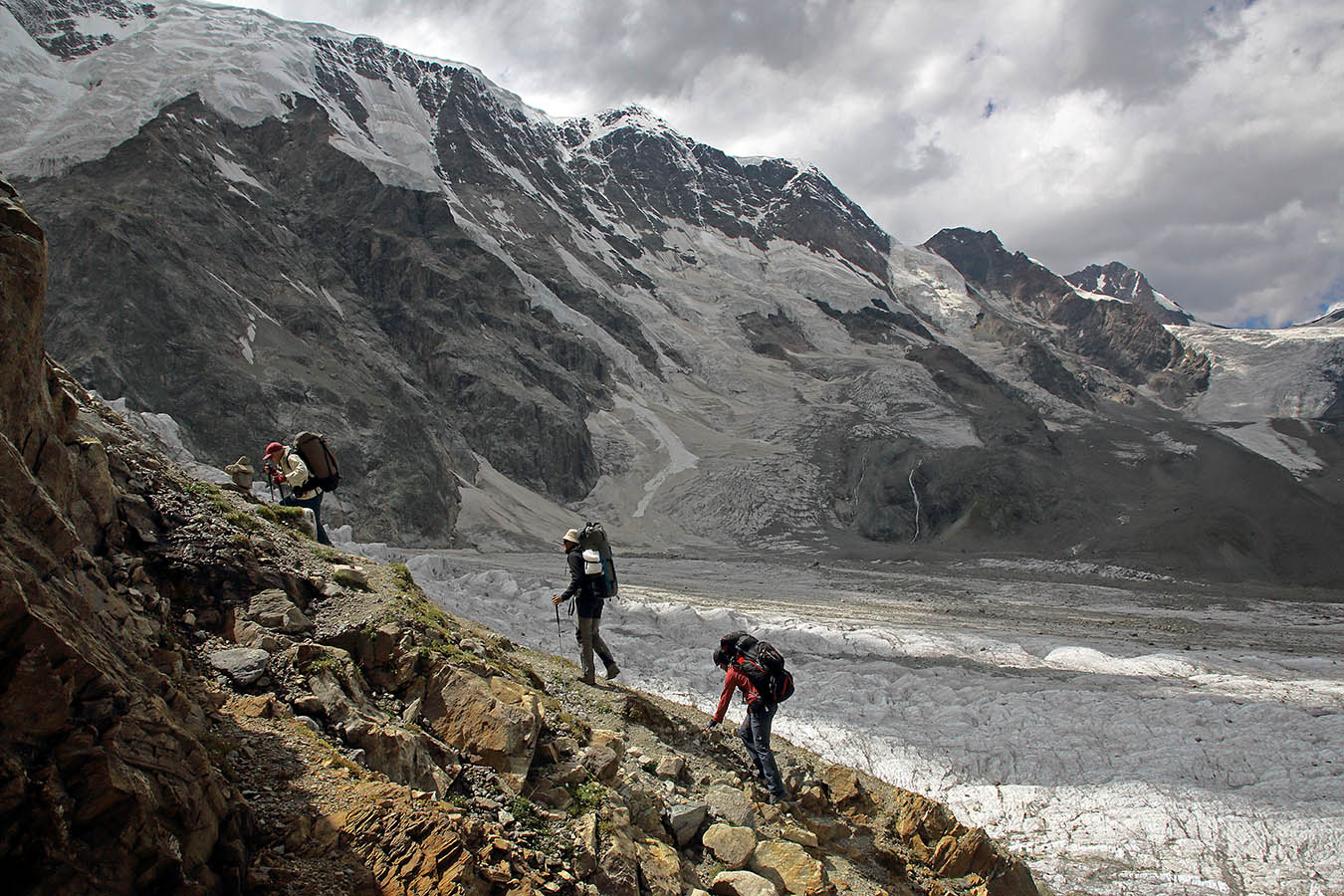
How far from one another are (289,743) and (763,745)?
4.34 m

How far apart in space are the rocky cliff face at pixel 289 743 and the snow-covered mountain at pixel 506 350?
40.8m

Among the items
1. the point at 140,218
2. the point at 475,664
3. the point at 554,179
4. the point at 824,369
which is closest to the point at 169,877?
the point at 475,664

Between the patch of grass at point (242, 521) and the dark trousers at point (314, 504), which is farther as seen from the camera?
the dark trousers at point (314, 504)

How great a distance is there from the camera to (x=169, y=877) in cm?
275

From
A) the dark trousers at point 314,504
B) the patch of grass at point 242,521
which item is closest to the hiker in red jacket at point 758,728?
the patch of grass at point 242,521

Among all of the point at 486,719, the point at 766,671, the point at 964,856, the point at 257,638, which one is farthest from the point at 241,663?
the point at 964,856

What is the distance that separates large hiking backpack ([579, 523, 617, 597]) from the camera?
28.2ft

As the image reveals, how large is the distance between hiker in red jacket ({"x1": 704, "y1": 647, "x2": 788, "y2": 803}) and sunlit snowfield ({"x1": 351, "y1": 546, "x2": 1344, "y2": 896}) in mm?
3773

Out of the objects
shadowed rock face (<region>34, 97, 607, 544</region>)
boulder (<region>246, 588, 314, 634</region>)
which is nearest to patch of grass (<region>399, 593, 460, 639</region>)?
boulder (<region>246, 588, 314, 634</region>)

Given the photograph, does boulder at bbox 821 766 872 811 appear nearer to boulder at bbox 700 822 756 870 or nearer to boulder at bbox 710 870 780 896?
boulder at bbox 700 822 756 870

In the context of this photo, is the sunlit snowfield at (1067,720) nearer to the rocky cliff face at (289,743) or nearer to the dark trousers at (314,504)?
the rocky cliff face at (289,743)

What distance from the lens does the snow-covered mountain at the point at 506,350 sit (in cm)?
5019

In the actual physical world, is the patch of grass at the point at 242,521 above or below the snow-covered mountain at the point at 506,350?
below

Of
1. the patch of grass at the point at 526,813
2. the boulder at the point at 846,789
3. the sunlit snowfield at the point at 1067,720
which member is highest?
the patch of grass at the point at 526,813
